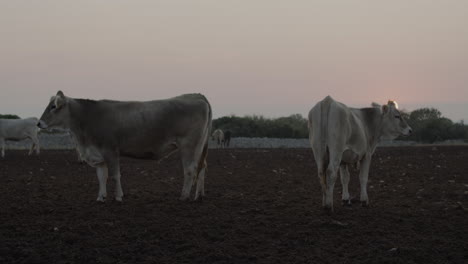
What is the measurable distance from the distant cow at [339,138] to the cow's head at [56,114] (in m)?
4.76

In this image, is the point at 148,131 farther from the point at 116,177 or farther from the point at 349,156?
the point at 349,156

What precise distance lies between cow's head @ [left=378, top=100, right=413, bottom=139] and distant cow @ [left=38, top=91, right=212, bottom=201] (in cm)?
380

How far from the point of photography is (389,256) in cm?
635

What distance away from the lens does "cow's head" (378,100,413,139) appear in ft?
37.3

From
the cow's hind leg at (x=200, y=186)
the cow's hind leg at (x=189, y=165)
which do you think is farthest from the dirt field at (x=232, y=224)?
the cow's hind leg at (x=189, y=165)

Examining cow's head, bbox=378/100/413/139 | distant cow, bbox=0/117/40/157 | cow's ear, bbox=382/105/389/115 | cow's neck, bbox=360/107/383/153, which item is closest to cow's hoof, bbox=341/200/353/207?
cow's neck, bbox=360/107/383/153

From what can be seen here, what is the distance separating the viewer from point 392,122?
37.5 feet

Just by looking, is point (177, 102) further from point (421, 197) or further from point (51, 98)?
point (421, 197)

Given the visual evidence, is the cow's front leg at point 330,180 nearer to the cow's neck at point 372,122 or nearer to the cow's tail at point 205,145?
the cow's neck at point 372,122

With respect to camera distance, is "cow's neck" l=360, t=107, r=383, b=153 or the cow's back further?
"cow's neck" l=360, t=107, r=383, b=153

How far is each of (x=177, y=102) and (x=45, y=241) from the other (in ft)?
15.2

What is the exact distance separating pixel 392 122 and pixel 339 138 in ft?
9.70

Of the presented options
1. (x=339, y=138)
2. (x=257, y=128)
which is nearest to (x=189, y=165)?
(x=339, y=138)

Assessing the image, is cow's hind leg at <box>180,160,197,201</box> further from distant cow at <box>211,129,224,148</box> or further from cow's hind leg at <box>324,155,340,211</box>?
distant cow at <box>211,129,224,148</box>
